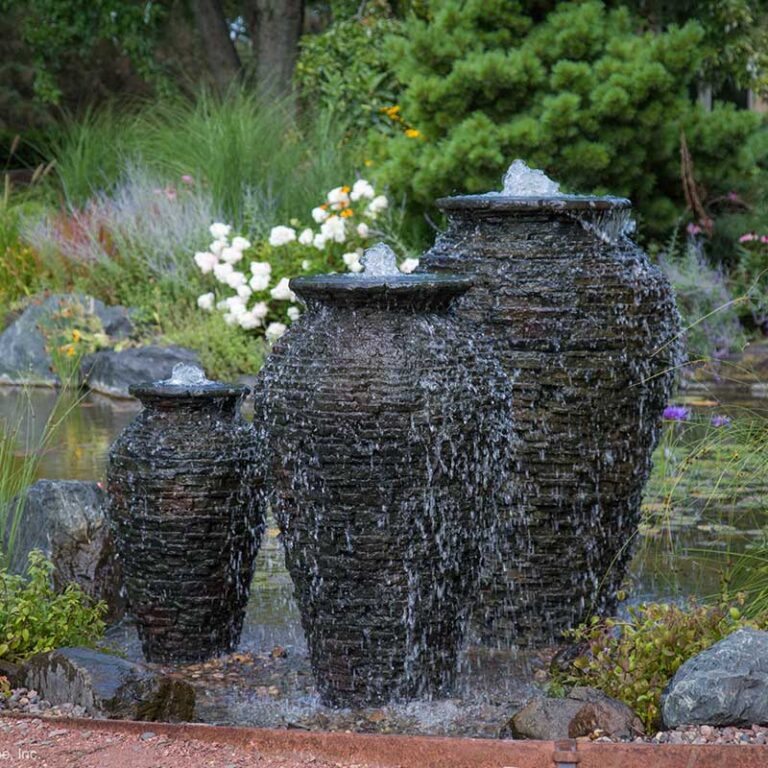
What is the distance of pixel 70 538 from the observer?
506 centimetres

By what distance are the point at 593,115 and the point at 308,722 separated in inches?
298

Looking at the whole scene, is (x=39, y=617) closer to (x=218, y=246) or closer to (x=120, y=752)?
(x=120, y=752)

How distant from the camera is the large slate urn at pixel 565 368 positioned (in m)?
4.46

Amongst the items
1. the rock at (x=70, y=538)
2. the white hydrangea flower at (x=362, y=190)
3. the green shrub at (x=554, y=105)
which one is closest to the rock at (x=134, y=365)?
the white hydrangea flower at (x=362, y=190)

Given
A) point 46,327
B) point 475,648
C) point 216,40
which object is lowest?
point 475,648

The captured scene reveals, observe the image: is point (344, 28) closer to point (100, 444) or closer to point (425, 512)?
point (100, 444)

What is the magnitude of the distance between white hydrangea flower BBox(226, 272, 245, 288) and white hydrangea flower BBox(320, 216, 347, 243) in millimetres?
690

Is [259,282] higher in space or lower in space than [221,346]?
higher

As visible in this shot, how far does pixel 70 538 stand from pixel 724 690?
2.51m

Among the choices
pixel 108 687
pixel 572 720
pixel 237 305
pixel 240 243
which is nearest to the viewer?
pixel 572 720

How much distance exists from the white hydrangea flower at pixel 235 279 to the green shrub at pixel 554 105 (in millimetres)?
1555

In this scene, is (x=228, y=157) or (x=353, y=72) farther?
(x=353, y=72)

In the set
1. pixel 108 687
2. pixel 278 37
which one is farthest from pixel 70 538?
pixel 278 37

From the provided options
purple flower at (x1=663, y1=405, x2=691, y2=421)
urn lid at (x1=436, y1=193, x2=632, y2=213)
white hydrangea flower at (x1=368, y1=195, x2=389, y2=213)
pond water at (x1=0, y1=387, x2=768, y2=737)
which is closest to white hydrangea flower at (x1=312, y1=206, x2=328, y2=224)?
white hydrangea flower at (x1=368, y1=195, x2=389, y2=213)
